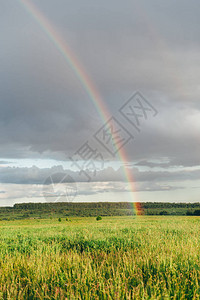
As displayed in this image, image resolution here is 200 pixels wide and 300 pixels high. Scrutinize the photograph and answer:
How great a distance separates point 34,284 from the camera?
628 centimetres

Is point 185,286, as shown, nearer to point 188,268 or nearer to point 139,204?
point 188,268

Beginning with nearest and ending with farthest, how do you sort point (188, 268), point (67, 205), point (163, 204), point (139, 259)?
point (188, 268) < point (139, 259) < point (163, 204) < point (67, 205)

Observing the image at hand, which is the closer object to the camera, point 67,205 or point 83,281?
point 83,281

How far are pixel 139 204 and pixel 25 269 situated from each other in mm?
173783

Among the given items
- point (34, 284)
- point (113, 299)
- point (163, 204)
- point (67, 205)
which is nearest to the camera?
point (113, 299)

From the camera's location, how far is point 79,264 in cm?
766

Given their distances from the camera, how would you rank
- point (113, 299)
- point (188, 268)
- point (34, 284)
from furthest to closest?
point (188, 268), point (34, 284), point (113, 299)

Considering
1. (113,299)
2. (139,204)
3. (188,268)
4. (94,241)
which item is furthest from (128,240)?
(139,204)

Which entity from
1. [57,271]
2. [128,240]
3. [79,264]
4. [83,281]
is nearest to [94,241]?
[128,240]

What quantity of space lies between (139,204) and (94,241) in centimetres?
16759

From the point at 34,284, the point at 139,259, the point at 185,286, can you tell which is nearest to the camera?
the point at 185,286

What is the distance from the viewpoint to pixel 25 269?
7.71 meters

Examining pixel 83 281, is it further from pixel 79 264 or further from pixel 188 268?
pixel 188 268

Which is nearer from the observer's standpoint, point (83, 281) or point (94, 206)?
point (83, 281)
